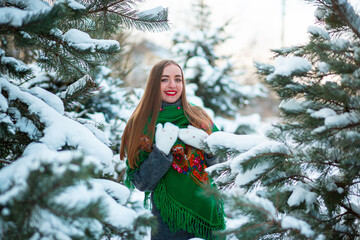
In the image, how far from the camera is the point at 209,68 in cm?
580

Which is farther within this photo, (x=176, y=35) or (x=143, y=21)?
(x=176, y=35)

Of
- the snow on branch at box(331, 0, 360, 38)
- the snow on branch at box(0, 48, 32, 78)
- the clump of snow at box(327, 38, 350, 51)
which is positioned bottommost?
the snow on branch at box(0, 48, 32, 78)

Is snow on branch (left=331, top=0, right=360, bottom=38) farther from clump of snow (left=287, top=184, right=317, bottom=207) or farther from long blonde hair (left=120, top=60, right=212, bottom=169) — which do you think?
long blonde hair (left=120, top=60, right=212, bottom=169)

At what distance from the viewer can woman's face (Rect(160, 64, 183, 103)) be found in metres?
2.28

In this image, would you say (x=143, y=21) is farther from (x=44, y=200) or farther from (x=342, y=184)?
(x=342, y=184)

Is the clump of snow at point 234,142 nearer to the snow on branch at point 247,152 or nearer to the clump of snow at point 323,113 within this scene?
the snow on branch at point 247,152

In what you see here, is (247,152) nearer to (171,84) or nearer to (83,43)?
(83,43)

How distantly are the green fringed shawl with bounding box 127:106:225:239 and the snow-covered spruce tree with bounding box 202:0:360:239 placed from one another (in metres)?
0.74

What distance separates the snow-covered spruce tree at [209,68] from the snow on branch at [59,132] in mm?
4501

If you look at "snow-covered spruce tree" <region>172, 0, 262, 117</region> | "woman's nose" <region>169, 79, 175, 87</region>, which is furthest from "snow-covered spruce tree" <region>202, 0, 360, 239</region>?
"snow-covered spruce tree" <region>172, 0, 262, 117</region>

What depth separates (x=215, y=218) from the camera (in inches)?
81.7

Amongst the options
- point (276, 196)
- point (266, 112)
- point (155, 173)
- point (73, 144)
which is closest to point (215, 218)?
point (155, 173)

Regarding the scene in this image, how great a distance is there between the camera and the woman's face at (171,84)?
2281mm

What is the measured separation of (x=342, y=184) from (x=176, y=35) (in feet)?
17.8
